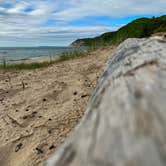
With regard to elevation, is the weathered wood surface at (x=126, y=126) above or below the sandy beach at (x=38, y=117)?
above

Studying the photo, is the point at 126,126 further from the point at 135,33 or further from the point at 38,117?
the point at 135,33

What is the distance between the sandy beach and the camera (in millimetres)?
3070

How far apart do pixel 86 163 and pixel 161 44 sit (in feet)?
3.93

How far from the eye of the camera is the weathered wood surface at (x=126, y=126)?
1.17 m

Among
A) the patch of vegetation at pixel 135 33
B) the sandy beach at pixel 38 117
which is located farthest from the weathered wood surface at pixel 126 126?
the patch of vegetation at pixel 135 33

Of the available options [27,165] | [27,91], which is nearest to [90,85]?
[27,91]

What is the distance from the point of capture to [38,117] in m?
3.96

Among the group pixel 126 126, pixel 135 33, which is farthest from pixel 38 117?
pixel 135 33

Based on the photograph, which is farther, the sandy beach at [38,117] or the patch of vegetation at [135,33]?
the patch of vegetation at [135,33]

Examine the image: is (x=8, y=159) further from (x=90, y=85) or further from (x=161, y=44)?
(x=90, y=85)

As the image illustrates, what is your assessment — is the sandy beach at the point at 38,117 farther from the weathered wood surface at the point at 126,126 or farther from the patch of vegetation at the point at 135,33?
the patch of vegetation at the point at 135,33

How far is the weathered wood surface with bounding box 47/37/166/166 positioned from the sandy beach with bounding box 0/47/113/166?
1.45m

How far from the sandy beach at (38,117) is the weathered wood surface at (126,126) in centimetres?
145

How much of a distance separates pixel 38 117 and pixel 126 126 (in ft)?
9.15
